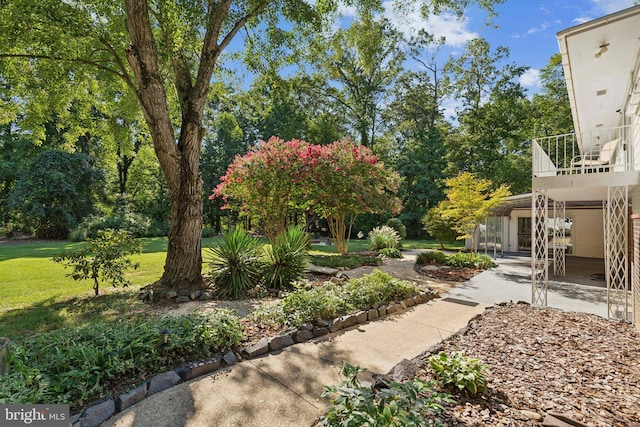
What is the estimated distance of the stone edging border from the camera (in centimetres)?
222

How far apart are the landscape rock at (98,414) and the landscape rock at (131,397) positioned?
40 mm

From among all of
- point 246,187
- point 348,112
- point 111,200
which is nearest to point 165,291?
point 246,187

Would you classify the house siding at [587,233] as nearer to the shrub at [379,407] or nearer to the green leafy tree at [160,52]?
the green leafy tree at [160,52]

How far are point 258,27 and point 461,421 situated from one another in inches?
335

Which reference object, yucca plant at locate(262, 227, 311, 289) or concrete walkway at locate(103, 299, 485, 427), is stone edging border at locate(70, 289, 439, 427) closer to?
concrete walkway at locate(103, 299, 485, 427)

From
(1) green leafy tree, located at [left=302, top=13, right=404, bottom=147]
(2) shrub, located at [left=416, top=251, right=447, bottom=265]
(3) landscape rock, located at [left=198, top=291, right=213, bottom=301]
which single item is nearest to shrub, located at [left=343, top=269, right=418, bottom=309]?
(3) landscape rock, located at [left=198, top=291, right=213, bottom=301]

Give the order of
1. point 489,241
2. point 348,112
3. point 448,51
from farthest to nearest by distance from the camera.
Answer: point 348,112, point 448,51, point 489,241

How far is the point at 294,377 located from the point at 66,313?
4147mm

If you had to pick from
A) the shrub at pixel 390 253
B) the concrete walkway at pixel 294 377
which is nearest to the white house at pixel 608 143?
the concrete walkway at pixel 294 377

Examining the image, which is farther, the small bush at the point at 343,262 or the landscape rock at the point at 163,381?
the small bush at the point at 343,262

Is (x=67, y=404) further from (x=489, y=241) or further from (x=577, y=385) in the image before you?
(x=489, y=241)

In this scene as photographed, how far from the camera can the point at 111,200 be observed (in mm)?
19844

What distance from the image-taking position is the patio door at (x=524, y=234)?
15073mm

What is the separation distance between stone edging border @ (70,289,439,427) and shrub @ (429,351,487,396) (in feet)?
5.63
